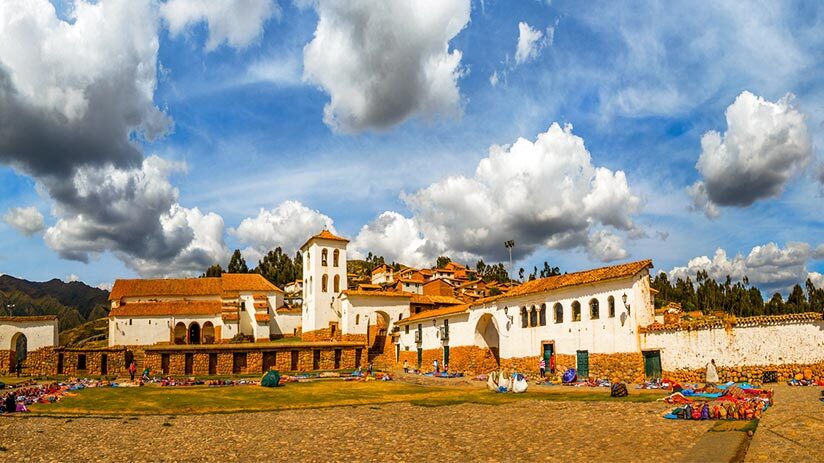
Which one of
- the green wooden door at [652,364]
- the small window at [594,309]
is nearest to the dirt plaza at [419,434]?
the green wooden door at [652,364]

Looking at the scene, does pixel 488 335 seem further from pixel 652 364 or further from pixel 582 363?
pixel 652 364

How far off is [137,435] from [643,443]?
13.2 meters

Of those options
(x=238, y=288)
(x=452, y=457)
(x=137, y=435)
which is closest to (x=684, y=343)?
(x=452, y=457)

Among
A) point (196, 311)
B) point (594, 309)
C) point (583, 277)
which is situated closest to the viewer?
point (594, 309)

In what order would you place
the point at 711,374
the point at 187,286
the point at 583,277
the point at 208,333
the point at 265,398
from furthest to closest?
1. the point at 187,286
2. the point at 208,333
3. the point at 583,277
4. the point at 265,398
5. the point at 711,374

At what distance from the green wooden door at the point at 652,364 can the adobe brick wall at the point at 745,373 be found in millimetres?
443

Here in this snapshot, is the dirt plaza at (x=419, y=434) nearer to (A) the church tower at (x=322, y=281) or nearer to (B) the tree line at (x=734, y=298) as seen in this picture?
(A) the church tower at (x=322, y=281)

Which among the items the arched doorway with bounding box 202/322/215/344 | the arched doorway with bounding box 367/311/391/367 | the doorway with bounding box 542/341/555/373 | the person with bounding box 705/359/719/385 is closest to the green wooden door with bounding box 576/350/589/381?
the doorway with bounding box 542/341/555/373

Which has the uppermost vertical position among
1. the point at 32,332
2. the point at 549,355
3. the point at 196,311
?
the point at 196,311

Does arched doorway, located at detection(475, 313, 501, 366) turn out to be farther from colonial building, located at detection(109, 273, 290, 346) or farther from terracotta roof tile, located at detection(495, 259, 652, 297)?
colonial building, located at detection(109, 273, 290, 346)

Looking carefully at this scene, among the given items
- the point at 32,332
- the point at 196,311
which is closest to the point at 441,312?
the point at 196,311

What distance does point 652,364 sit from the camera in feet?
95.5

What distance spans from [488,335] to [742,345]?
63.6 feet

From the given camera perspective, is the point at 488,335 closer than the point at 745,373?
No
